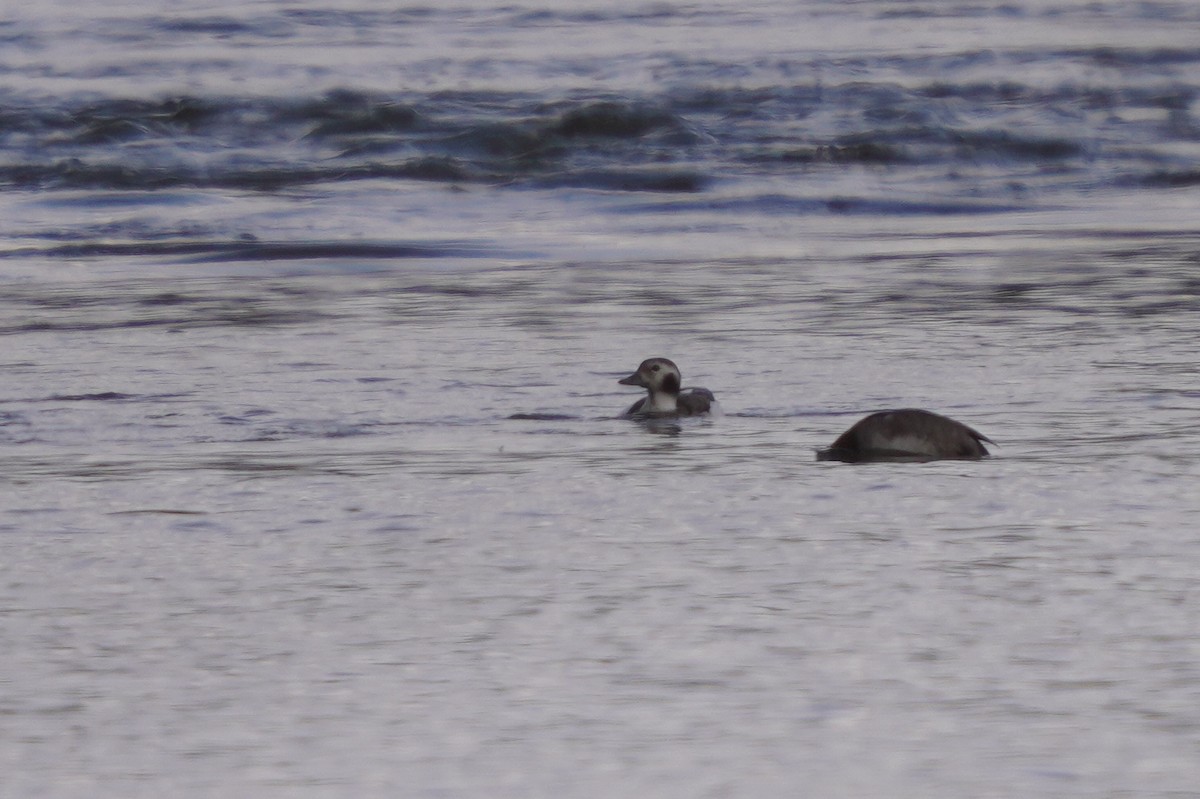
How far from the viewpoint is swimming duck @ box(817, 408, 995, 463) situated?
7887mm

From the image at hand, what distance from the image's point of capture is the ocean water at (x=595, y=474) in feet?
15.1

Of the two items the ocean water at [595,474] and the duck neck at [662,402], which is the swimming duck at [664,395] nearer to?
the duck neck at [662,402]

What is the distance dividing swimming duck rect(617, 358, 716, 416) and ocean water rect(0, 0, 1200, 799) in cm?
14

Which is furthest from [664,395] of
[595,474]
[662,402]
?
[595,474]

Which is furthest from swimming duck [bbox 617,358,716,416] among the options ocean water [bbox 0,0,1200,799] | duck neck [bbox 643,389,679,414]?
ocean water [bbox 0,0,1200,799]

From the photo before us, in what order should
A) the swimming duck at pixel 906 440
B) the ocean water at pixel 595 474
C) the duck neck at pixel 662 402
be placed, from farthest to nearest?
the duck neck at pixel 662 402 < the swimming duck at pixel 906 440 < the ocean water at pixel 595 474

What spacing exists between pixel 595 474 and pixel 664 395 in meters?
1.96

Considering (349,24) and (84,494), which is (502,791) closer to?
(84,494)

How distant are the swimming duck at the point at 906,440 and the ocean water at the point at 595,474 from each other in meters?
0.12

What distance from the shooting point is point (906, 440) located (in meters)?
7.97

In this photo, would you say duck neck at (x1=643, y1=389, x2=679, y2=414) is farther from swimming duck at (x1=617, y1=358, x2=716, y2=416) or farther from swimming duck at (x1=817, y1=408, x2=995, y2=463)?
swimming duck at (x1=817, y1=408, x2=995, y2=463)

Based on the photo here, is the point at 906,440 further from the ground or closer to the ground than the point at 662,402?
further from the ground

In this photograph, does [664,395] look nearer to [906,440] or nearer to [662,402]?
[662,402]

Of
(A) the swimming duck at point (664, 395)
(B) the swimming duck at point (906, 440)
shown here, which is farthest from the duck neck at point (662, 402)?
(B) the swimming duck at point (906, 440)
